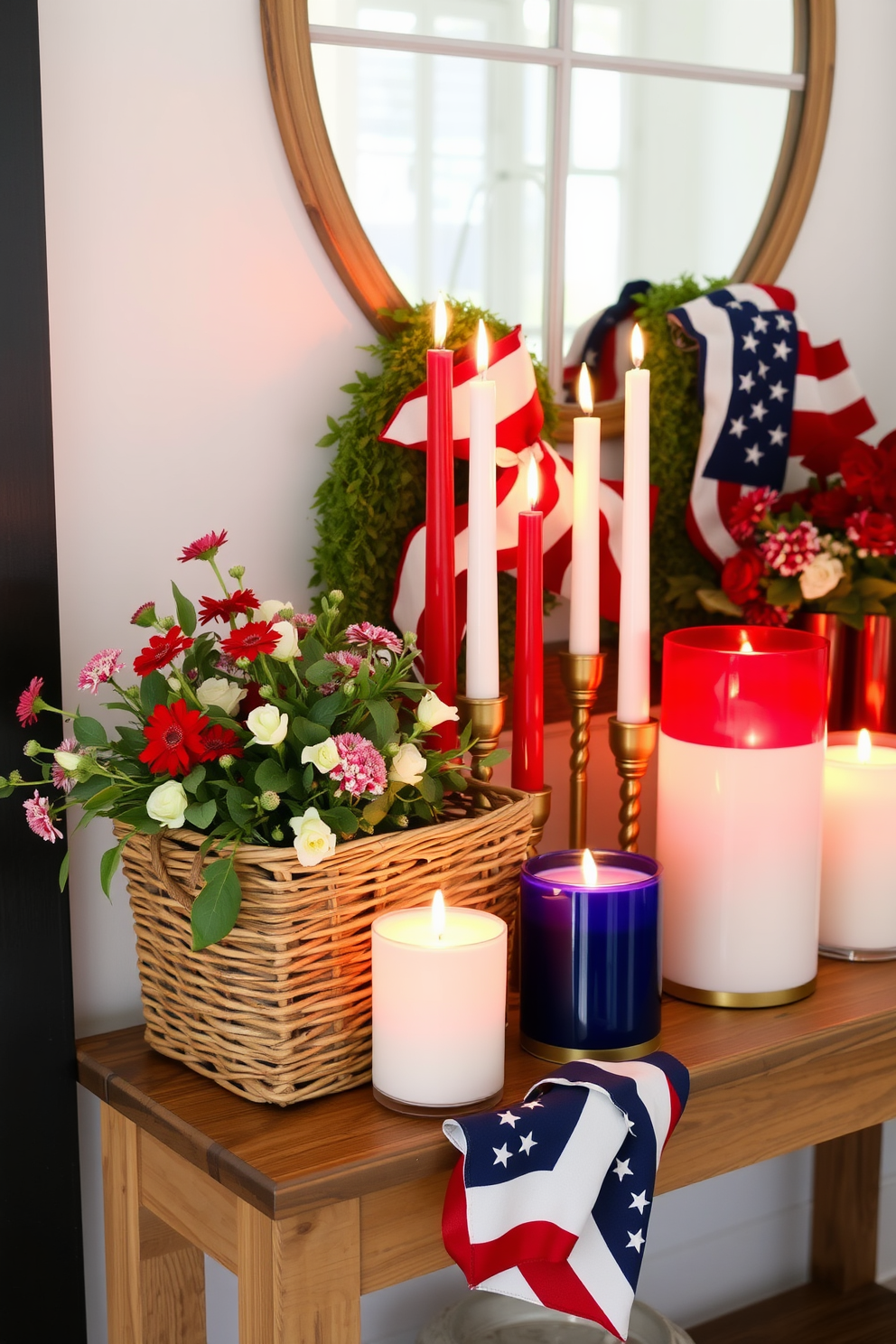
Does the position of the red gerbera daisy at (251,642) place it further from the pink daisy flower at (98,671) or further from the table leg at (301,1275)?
the table leg at (301,1275)

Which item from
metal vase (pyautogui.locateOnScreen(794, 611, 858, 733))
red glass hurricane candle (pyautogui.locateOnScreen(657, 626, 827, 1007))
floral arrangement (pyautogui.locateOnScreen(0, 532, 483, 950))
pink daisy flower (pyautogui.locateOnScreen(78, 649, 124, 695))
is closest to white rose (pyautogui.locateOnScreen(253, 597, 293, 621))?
floral arrangement (pyautogui.locateOnScreen(0, 532, 483, 950))

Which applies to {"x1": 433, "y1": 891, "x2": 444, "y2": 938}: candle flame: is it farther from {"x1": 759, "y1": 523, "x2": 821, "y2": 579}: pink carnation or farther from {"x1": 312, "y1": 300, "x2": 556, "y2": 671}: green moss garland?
{"x1": 759, "y1": 523, "x2": 821, "y2": 579}: pink carnation

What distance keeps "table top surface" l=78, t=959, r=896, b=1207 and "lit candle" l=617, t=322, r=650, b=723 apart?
0.79 ft

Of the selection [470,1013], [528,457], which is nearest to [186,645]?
[470,1013]

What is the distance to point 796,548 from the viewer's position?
117 centimetres

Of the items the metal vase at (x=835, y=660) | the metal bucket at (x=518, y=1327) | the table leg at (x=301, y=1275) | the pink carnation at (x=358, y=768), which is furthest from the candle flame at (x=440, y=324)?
the metal bucket at (x=518, y=1327)

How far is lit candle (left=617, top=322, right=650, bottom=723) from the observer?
39.6 inches

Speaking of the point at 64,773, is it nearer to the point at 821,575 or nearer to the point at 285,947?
the point at 285,947

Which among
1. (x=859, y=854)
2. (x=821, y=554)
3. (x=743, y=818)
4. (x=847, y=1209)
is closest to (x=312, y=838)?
(x=743, y=818)

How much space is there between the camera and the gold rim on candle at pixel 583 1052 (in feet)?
2.90

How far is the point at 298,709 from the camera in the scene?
2.67 ft

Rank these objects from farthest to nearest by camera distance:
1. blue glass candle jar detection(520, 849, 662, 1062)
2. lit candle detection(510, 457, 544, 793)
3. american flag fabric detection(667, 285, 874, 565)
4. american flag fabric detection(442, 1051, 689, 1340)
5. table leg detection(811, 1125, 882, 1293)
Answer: table leg detection(811, 1125, 882, 1293), american flag fabric detection(667, 285, 874, 565), lit candle detection(510, 457, 544, 793), blue glass candle jar detection(520, 849, 662, 1062), american flag fabric detection(442, 1051, 689, 1340)

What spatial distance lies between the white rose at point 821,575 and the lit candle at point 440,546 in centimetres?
37

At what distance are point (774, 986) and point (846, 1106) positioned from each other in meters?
0.10
